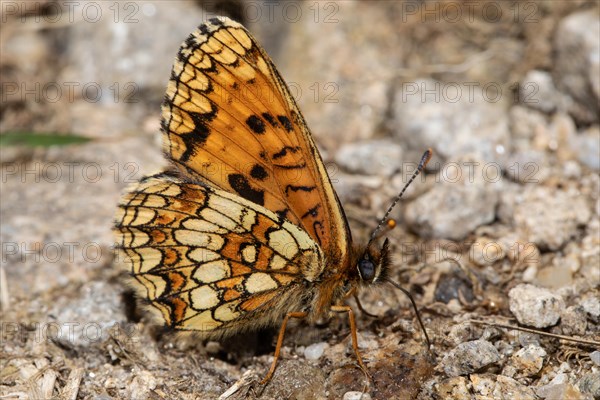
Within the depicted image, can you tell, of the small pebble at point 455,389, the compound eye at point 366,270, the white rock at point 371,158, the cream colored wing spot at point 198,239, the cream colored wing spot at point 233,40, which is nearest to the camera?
the small pebble at point 455,389

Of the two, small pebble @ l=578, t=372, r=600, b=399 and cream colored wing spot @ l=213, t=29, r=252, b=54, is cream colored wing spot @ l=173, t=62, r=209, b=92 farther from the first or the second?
small pebble @ l=578, t=372, r=600, b=399

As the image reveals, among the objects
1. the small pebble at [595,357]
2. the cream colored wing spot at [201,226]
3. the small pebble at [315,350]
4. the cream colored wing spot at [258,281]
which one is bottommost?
the small pebble at [315,350]

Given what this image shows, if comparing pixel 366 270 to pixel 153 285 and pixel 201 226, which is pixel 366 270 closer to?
pixel 201 226

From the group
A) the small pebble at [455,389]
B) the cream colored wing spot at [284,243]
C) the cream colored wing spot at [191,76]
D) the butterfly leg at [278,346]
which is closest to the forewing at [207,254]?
the cream colored wing spot at [284,243]

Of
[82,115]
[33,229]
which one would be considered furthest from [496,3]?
[33,229]

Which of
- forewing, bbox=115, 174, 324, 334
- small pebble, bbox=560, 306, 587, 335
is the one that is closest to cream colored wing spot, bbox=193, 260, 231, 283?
forewing, bbox=115, 174, 324, 334

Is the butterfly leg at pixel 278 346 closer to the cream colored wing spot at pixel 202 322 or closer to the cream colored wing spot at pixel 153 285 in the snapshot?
the cream colored wing spot at pixel 202 322
